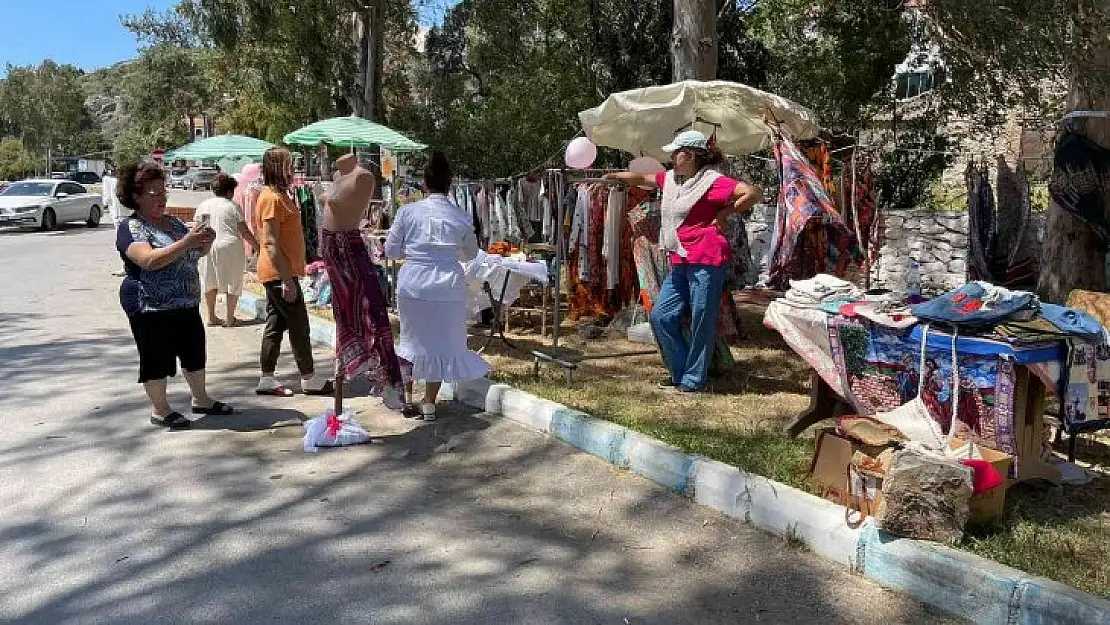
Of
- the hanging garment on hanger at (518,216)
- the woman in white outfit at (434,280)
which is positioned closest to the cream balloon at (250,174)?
the hanging garment on hanger at (518,216)

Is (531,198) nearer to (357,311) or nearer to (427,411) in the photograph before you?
(427,411)

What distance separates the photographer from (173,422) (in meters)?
6.08

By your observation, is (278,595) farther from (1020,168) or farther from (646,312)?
(1020,168)

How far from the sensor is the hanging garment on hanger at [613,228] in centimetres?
925

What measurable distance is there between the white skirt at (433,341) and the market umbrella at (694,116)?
9.81 ft

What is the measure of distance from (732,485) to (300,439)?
2.91 meters

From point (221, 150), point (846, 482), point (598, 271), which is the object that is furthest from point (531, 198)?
point (221, 150)

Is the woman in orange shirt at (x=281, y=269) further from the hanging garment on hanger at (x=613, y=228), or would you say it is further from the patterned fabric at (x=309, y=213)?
the patterned fabric at (x=309, y=213)

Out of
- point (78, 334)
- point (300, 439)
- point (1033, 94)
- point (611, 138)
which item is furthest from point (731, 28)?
point (300, 439)

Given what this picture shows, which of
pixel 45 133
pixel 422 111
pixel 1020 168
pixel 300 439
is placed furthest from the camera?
pixel 45 133

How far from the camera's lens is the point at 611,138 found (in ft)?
29.4

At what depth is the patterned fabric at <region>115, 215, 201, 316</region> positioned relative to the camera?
18.8ft

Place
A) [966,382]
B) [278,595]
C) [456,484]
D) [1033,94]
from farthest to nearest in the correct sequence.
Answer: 1. [1033,94]
2. [456,484]
3. [966,382]
4. [278,595]

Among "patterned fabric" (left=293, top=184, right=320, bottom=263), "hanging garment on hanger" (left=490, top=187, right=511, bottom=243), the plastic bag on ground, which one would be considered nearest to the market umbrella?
"hanging garment on hanger" (left=490, top=187, right=511, bottom=243)
